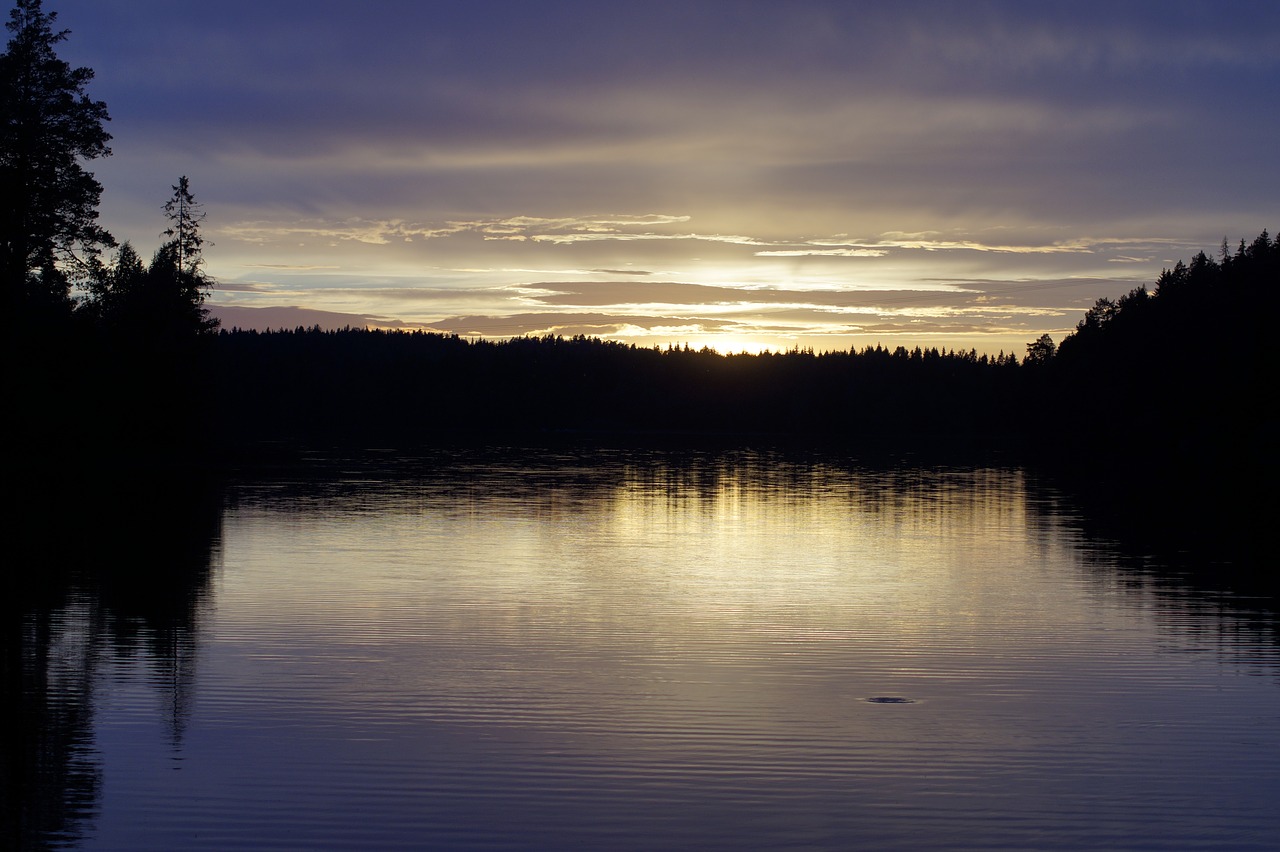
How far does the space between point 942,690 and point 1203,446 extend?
80.7 m

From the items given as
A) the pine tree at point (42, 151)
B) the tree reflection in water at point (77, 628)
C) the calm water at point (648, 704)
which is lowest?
the calm water at point (648, 704)

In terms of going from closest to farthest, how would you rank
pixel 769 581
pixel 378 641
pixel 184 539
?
pixel 378 641, pixel 769 581, pixel 184 539

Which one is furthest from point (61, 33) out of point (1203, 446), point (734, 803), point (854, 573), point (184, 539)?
point (1203, 446)

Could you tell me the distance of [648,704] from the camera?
14.0 metres

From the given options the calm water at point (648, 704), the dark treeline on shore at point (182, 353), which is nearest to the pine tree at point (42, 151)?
the dark treeline on shore at point (182, 353)

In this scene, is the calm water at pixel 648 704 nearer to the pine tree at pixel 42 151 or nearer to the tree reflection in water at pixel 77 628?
the tree reflection in water at pixel 77 628

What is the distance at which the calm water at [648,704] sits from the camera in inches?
407

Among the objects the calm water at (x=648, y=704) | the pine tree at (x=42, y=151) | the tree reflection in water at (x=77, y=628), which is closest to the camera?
the calm water at (x=648, y=704)

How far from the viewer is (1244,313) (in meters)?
85.3

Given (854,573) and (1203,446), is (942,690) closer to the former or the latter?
(854,573)

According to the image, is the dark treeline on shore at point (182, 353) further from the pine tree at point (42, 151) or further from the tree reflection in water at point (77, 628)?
the tree reflection in water at point (77, 628)

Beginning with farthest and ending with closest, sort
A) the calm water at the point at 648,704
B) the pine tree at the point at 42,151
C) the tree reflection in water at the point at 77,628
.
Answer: the pine tree at the point at 42,151
the tree reflection in water at the point at 77,628
the calm water at the point at 648,704

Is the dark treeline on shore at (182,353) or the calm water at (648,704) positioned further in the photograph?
the dark treeline on shore at (182,353)

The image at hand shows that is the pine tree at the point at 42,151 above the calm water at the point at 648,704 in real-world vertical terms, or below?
above
